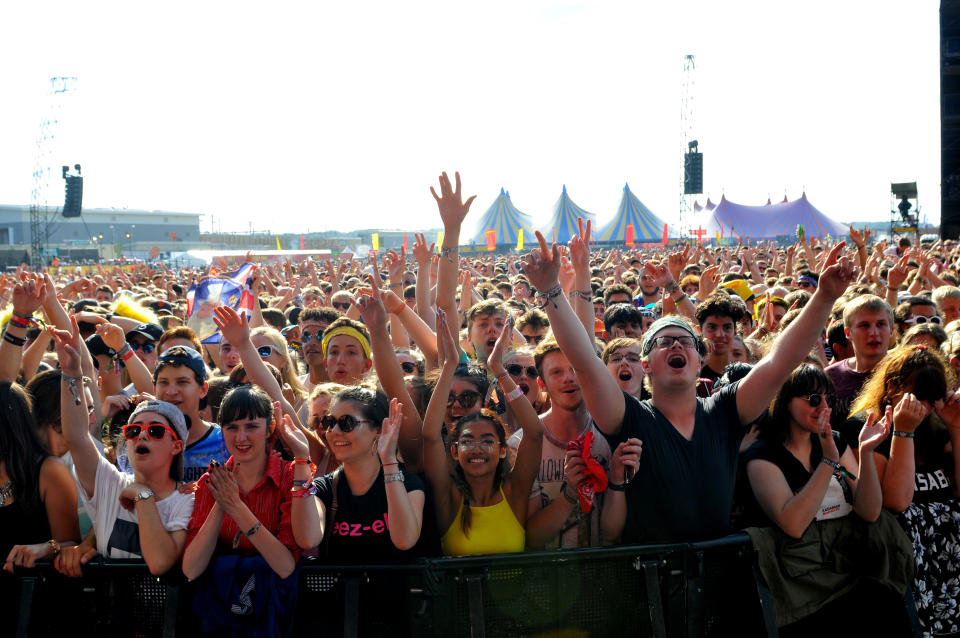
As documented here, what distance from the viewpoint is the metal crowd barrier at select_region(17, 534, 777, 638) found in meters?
2.57

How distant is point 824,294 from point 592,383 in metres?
0.92

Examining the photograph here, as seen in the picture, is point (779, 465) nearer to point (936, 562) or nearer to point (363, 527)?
point (936, 562)

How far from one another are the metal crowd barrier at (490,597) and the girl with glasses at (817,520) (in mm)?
179

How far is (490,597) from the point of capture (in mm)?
2584

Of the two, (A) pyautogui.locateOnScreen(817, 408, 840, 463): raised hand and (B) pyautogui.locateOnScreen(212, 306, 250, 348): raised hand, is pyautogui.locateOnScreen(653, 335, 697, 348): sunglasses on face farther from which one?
(B) pyautogui.locateOnScreen(212, 306, 250, 348): raised hand

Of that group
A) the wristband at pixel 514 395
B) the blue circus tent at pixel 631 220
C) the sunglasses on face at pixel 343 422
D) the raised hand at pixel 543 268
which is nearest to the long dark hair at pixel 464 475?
the wristband at pixel 514 395

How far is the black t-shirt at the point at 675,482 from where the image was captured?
2.72m

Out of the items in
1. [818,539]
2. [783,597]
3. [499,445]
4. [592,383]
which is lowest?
[783,597]

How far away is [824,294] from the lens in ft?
9.08

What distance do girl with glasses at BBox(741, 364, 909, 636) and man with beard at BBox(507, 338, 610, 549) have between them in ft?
2.01

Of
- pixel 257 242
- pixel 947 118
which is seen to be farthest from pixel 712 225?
pixel 257 242

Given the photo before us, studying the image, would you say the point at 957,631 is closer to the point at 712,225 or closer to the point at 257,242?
the point at 712,225

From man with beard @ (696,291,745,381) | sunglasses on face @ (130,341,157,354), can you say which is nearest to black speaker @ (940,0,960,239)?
man with beard @ (696,291,745,381)

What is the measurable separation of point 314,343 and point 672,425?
3.46 meters
